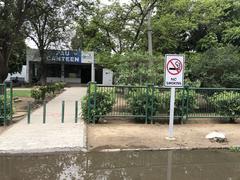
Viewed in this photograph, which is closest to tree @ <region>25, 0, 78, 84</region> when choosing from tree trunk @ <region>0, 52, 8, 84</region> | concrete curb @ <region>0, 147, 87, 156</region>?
tree trunk @ <region>0, 52, 8, 84</region>

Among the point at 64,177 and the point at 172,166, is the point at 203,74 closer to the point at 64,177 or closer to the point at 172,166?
the point at 172,166

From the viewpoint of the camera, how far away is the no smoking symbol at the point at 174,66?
1131 centimetres

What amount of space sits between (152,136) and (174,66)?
218 cm

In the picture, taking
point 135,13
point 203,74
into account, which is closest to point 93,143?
point 203,74

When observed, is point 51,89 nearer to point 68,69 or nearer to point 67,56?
point 67,56

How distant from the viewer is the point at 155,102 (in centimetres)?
1433

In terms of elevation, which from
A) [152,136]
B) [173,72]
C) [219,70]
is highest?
[219,70]

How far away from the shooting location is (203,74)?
18.9 metres

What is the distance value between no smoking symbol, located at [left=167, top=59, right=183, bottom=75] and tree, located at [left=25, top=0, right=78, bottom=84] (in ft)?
44.2

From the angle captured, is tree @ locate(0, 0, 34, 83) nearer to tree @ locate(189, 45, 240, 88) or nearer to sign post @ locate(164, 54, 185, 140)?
tree @ locate(189, 45, 240, 88)

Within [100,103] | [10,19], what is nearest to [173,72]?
[100,103]

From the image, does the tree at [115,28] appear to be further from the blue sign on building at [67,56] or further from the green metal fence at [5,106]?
the green metal fence at [5,106]

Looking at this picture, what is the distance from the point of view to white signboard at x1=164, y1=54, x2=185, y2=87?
1127cm

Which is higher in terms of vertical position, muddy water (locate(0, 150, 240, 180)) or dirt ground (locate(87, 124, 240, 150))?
dirt ground (locate(87, 124, 240, 150))
